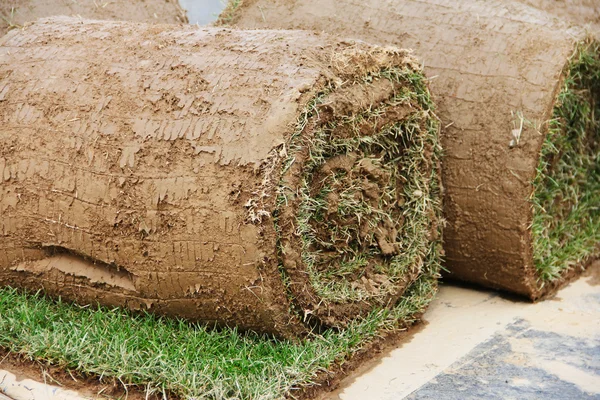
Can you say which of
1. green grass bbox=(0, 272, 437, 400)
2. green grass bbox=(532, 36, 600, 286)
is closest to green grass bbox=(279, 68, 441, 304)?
green grass bbox=(0, 272, 437, 400)

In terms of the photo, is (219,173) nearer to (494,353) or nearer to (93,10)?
(494,353)

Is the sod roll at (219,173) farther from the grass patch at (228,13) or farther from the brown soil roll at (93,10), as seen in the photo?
the grass patch at (228,13)

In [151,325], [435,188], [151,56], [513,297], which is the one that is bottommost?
[513,297]

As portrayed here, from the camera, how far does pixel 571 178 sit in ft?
13.3

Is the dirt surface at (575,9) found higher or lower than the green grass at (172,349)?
higher

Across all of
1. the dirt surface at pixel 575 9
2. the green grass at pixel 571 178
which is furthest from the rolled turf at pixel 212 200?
the dirt surface at pixel 575 9

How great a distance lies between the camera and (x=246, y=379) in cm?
275

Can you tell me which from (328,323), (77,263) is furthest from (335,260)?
(77,263)

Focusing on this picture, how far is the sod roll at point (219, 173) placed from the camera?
2838mm

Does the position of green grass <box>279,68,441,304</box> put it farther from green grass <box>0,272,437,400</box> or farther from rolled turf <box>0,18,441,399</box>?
green grass <box>0,272,437,400</box>

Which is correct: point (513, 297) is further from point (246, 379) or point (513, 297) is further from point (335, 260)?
point (246, 379)

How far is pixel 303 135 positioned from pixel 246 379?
Answer: 0.84 meters

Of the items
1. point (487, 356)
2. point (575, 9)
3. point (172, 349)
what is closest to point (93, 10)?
point (172, 349)

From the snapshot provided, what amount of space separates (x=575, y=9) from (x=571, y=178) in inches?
35.7
